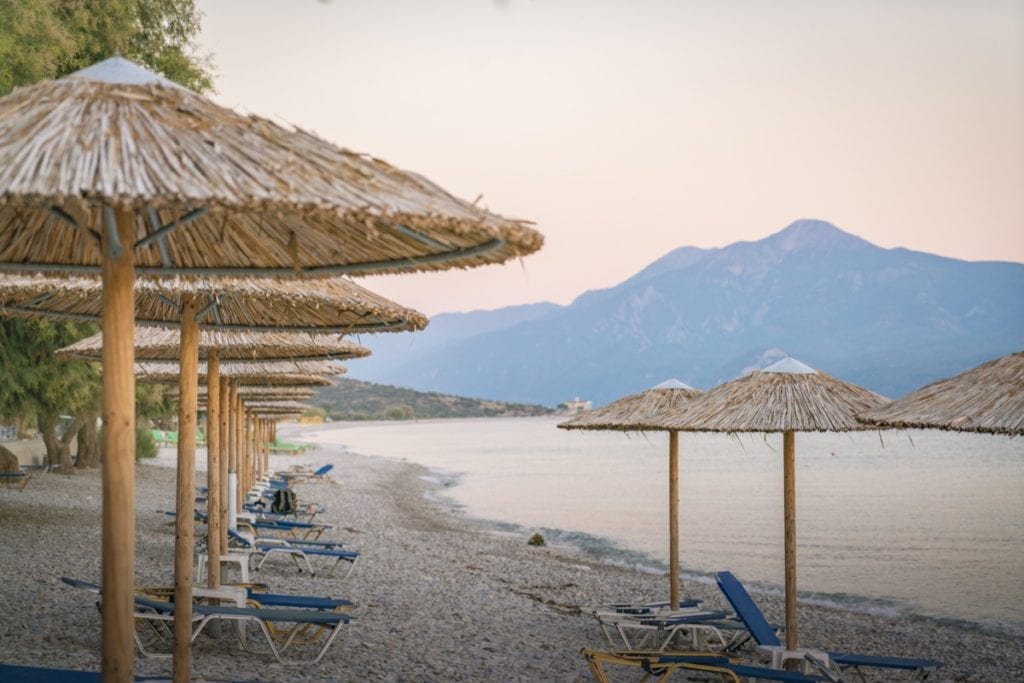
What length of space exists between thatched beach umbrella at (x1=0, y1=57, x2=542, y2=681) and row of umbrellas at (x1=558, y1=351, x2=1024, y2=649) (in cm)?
307

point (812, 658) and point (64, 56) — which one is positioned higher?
point (64, 56)

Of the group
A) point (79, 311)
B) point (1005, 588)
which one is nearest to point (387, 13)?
point (79, 311)

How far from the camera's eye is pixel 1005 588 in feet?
59.3

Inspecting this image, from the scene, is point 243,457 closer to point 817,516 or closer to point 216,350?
point 216,350

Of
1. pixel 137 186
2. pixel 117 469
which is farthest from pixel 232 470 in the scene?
pixel 137 186

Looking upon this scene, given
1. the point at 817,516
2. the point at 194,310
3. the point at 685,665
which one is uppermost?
the point at 194,310

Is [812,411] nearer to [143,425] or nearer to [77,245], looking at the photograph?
[77,245]

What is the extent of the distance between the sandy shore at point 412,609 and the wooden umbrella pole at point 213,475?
1.77ft

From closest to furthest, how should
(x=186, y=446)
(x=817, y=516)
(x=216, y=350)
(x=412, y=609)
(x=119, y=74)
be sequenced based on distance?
1. (x=119, y=74)
2. (x=186, y=446)
3. (x=216, y=350)
4. (x=412, y=609)
5. (x=817, y=516)

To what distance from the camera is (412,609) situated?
391 inches

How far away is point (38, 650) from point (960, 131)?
158 ft

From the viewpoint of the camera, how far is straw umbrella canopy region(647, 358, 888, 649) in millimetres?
7180

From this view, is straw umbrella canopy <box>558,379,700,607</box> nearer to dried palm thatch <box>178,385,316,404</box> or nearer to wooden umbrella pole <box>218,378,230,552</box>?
wooden umbrella pole <box>218,378,230,552</box>

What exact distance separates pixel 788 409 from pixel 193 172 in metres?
5.13
